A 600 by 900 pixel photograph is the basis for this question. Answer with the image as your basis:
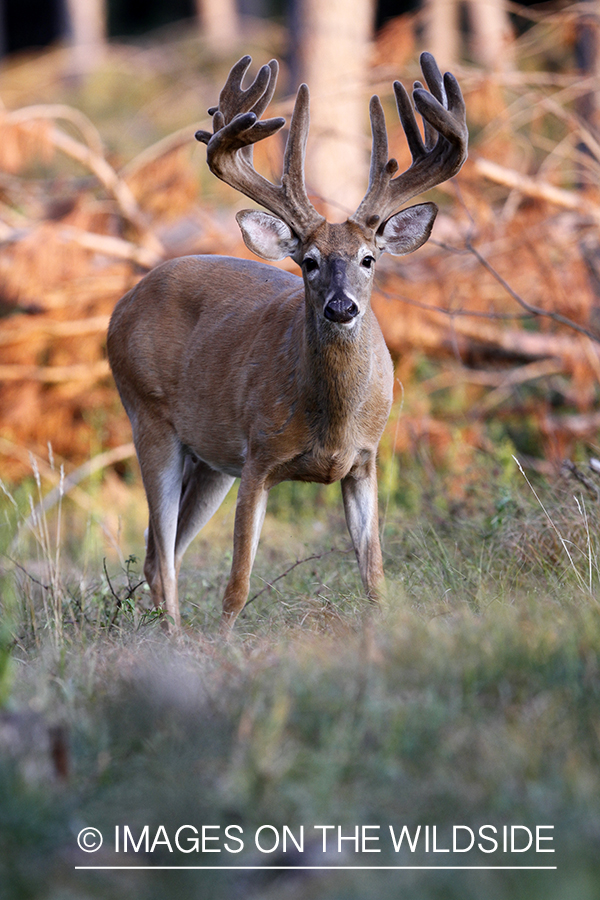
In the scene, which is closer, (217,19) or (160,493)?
(160,493)

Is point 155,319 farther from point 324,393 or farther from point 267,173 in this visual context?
point 267,173

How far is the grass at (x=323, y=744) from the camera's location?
2229 millimetres

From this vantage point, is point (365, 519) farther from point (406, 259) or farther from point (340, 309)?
point (406, 259)

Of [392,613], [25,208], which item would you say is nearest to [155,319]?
[392,613]

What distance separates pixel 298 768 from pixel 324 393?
2021 mm

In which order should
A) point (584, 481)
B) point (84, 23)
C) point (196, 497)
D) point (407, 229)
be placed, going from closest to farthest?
point (407, 229), point (584, 481), point (196, 497), point (84, 23)

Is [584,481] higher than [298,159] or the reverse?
the reverse

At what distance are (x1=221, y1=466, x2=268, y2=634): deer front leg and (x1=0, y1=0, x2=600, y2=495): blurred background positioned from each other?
7.57ft

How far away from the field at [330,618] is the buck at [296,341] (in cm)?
46

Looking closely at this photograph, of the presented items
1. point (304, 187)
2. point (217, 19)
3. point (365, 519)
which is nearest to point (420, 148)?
point (304, 187)

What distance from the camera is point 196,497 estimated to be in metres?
5.48

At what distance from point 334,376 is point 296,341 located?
37cm

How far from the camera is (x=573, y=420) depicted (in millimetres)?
7672

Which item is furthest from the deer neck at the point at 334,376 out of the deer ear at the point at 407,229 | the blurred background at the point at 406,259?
the blurred background at the point at 406,259
